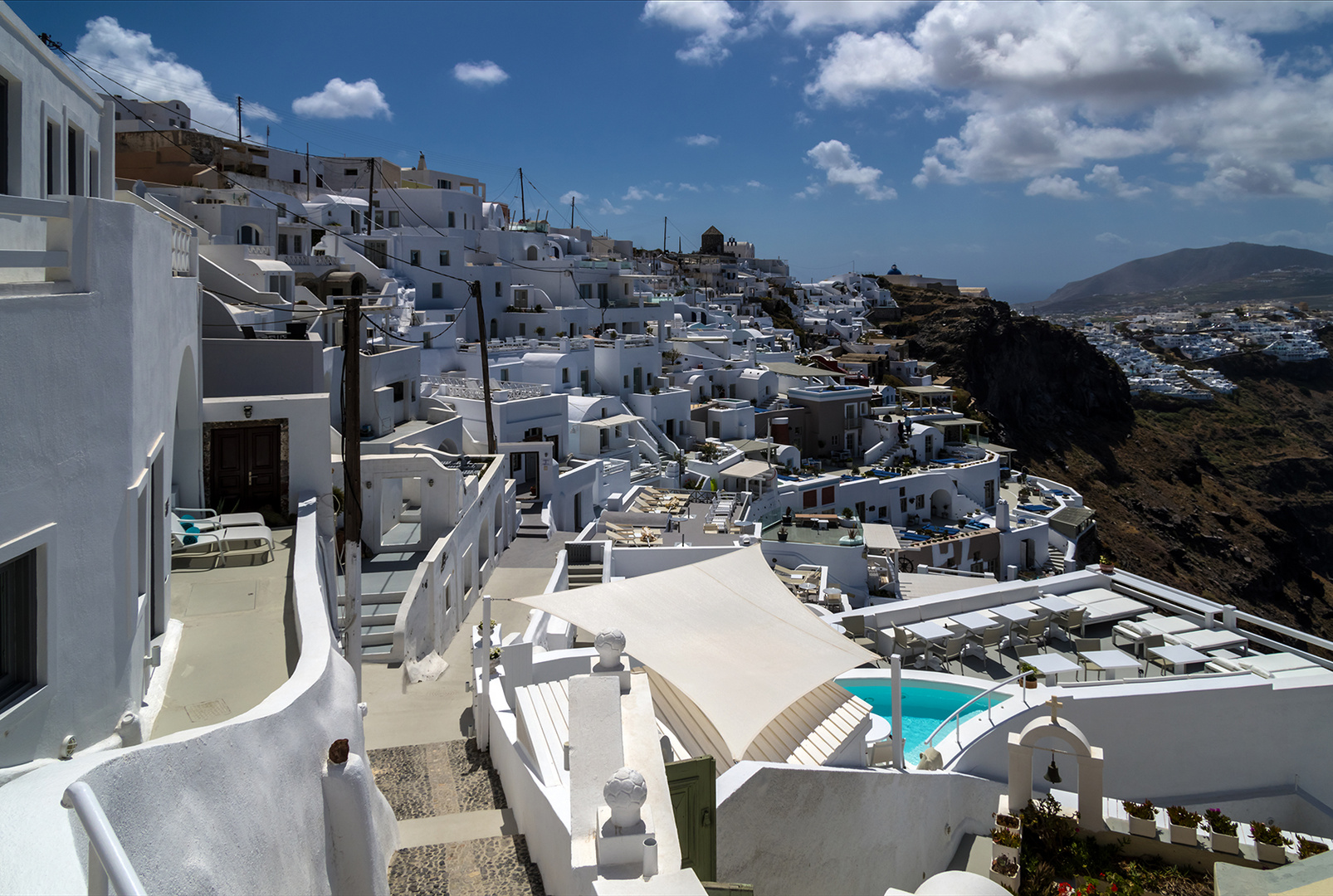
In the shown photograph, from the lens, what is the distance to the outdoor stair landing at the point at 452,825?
7301 mm

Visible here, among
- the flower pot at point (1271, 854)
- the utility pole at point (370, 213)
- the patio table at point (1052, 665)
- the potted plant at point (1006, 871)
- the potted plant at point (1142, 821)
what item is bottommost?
the flower pot at point (1271, 854)

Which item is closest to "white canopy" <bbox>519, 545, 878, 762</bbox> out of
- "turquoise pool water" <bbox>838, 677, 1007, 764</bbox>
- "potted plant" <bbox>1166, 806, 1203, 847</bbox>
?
"turquoise pool water" <bbox>838, 677, 1007, 764</bbox>

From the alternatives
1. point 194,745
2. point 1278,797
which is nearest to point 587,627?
point 194,745

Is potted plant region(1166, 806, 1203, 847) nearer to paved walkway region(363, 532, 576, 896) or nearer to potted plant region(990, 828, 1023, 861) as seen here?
potted plant region(990, 828, 1023, 861)

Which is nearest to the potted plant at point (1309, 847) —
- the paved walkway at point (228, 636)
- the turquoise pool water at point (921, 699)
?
the turquoise pool water at point (921, 699)

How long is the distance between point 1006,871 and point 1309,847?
14.8ft

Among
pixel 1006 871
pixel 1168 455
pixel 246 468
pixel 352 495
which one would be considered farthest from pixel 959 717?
pixel 1168 455

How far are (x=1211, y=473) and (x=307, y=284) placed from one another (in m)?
75.3

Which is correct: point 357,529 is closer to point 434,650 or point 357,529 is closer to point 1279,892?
point 434,650

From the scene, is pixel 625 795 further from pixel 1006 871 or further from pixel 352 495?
pixel 352 495

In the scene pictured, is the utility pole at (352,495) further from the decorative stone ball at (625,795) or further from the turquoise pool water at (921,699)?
the turquoise pool water at (921,699)

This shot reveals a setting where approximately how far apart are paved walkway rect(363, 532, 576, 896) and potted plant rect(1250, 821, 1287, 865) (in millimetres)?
9460

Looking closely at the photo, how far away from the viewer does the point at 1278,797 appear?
15.3m

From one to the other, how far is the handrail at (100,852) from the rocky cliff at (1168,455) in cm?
5568
